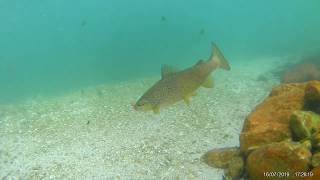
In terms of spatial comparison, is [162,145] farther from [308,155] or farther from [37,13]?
[37,13]

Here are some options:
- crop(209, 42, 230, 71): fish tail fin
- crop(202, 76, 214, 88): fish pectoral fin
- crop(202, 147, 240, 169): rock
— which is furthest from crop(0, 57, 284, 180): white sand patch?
crop(209, 42, 230, 71): fish tail fin

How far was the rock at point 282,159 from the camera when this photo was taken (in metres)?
5.43

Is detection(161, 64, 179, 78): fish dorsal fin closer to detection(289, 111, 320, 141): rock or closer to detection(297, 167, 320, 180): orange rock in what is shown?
detection(289, 111, 320, 141): rock

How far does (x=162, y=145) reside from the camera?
9203 mm

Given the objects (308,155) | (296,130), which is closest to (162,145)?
(296,130)

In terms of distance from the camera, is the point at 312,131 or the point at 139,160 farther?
the point at 139,160

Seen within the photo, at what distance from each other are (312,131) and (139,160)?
3.93 m

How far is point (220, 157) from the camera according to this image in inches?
306

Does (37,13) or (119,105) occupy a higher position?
(37,13)

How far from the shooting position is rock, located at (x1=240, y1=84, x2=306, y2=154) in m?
6.60

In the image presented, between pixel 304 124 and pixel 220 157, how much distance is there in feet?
7.01

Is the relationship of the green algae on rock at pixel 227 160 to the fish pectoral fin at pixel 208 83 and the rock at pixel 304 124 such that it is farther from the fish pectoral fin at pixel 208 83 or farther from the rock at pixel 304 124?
the fish pectoral fin at pixel 208 83

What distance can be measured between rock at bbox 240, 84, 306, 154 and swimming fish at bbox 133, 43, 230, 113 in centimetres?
126

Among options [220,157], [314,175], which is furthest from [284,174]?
[220,157]
